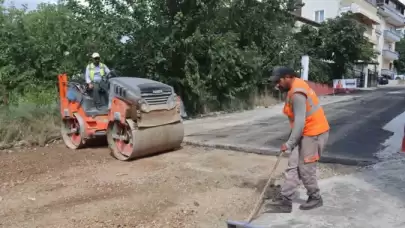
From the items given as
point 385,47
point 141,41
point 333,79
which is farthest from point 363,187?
point 385,47

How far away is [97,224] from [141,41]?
9.76 meters

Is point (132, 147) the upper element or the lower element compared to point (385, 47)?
lower

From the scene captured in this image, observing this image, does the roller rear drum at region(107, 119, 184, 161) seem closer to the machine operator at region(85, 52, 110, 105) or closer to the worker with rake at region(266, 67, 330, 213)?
the machine operator at region(85, 52, 110, 105)

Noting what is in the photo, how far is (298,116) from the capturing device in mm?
4836

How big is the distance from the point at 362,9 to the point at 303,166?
48.8 m

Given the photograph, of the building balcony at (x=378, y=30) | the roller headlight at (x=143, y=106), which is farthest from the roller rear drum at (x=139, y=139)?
the building balcony at (x=378, y=30)

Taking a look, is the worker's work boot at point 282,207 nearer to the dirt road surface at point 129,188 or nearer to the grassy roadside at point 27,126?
the dirt road surface at point 129,188

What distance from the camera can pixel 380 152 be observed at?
821 centimetres

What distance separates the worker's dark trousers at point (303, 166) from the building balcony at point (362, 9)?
41.8 metres

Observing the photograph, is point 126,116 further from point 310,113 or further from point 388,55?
point 388,55

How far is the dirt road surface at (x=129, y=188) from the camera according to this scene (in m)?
5.13

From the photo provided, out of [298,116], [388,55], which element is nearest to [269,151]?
[298,116]

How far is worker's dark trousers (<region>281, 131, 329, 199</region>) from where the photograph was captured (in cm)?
498

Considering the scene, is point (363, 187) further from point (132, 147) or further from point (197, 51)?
point (197, 51)
